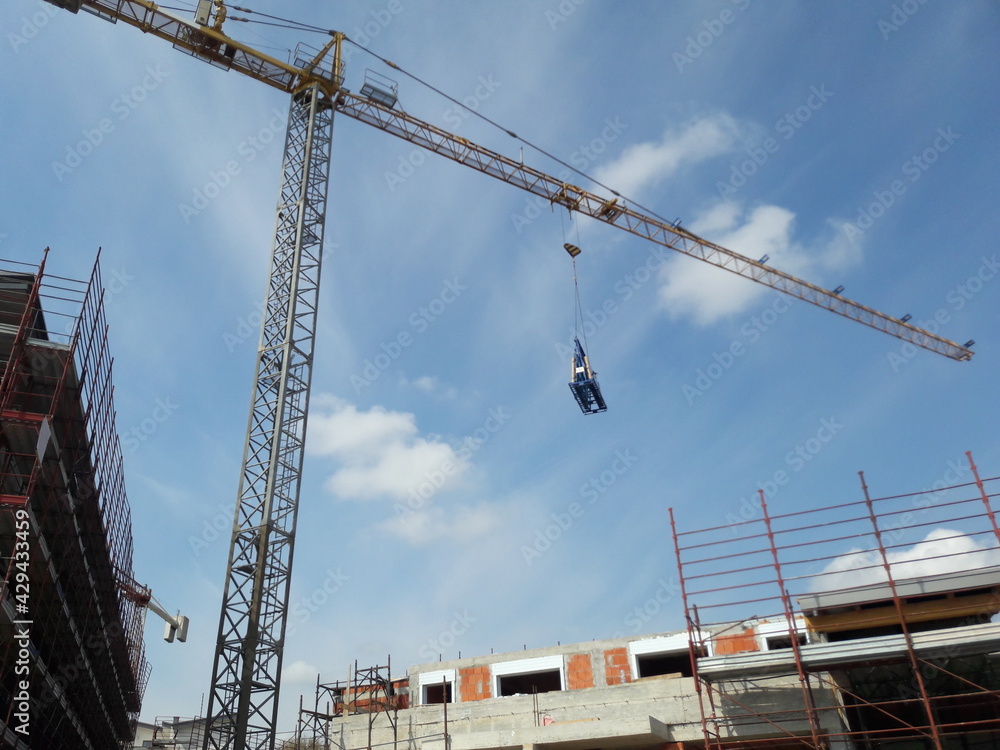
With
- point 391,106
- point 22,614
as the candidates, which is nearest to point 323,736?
point 22,614

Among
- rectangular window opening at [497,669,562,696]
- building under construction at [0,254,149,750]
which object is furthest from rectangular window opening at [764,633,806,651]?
building under construction at [0,254,149,750]

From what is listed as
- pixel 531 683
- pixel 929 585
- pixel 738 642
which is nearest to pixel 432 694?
pixel 531 683

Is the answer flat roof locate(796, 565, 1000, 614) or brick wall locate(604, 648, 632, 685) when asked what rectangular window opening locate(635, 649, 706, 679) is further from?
flat roof locate(796, 565, 1000, 614)

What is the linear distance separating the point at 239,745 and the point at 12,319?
44.4 ft

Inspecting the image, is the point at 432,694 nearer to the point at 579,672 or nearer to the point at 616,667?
the point at 579,672

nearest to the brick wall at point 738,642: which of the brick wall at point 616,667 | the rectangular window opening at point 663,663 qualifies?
the rectangular window opening at point 663,663

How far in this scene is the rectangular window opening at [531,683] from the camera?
29609mm

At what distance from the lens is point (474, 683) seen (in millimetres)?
28312

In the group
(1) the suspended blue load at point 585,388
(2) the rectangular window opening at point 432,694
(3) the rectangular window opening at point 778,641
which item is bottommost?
(2) the rectangular window opening at point 432,694

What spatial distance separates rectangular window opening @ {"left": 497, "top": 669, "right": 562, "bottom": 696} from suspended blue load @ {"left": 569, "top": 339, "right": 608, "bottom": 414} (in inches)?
461

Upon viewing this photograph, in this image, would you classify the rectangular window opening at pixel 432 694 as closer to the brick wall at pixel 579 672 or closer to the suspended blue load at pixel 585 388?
the brick wall at pixel 579 672

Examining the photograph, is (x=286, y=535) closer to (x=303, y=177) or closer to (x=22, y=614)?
(x=22, y=614)

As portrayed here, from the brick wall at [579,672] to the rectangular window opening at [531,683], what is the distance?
180 cm

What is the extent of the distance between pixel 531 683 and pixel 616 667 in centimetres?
603
